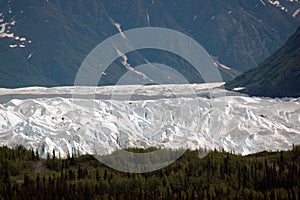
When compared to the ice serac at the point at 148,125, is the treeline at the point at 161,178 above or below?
below

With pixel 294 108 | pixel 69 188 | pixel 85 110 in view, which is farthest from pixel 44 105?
pixel 69 188

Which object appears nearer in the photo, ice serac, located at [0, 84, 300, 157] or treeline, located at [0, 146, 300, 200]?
treeline, located at [0, 146, 300, 200]

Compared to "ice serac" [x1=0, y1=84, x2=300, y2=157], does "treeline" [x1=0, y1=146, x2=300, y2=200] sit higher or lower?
lower

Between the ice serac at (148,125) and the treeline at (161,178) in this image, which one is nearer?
the treeline at (161,178)

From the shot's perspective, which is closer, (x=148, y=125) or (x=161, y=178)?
(x=161, y=178)
